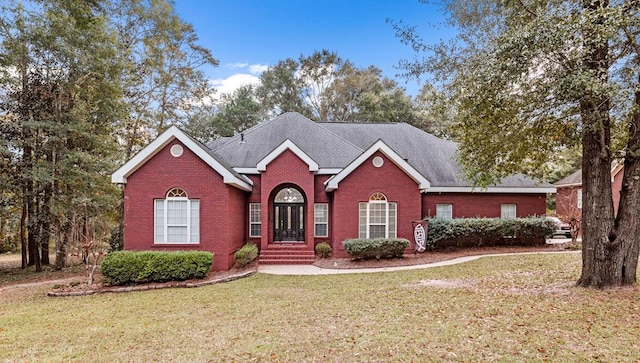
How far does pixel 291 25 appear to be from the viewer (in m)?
23.9

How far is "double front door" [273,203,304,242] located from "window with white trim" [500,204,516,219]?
430 inches

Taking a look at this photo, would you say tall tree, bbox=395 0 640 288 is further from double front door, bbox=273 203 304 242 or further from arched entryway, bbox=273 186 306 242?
double front door, bbox=273 203 304 242

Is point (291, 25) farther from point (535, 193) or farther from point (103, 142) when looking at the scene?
point (535, 193)

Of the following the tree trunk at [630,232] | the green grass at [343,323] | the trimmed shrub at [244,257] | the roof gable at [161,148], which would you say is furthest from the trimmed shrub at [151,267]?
the tree trunk at [630,232]

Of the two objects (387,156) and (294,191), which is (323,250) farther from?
(387,156)

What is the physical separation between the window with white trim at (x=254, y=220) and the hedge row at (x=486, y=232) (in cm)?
825

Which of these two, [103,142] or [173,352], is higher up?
[103,142]

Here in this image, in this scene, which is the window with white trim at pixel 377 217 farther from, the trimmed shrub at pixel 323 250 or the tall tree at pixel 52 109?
the tall tree at pixel 52 109

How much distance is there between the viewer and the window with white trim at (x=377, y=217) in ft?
54.1

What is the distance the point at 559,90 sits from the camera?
7.32 m

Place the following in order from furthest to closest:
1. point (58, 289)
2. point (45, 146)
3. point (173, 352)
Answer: point (45, 146), point (58, 289), point (173, 352)

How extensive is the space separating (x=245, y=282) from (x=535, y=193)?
1640 centimetres

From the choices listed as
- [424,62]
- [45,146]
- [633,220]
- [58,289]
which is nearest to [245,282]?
[58,289]

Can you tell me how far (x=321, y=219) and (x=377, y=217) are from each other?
288 centimetres
